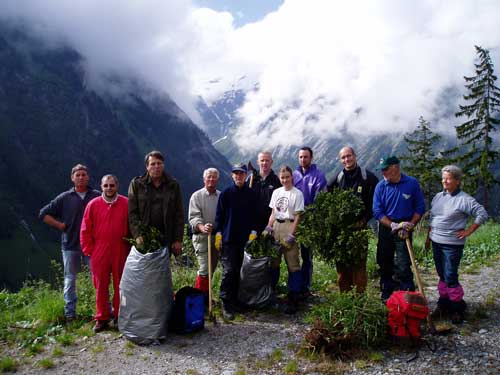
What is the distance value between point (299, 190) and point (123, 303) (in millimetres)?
3389

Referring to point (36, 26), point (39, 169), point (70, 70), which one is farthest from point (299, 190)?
point (36, 26)

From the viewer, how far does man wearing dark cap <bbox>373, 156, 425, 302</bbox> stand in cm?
593

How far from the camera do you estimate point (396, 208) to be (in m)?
5.94

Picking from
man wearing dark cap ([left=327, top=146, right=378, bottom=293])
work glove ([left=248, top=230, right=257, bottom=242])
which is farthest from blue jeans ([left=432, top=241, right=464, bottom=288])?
work glove ([left=248, top=230, right=257, bottom=242])

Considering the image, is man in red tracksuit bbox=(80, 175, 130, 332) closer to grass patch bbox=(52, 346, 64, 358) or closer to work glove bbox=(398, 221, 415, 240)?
grass patch bbox=(52, 346, 64, 358)

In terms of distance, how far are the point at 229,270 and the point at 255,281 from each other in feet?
1.62

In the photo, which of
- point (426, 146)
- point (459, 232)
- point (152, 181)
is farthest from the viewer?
point (426, 146)

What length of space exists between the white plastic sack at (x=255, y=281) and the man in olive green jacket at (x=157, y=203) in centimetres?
123

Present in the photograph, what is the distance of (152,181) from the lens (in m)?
6.09

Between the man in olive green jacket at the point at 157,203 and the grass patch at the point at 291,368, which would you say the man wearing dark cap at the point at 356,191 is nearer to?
the grass patch at the point at 291,368

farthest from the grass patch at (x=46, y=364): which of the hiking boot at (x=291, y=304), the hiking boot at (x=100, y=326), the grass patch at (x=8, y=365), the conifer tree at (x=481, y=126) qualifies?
the conifer tree at (x=481, y=126)

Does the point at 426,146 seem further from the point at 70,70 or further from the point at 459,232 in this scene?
the point at 70,70

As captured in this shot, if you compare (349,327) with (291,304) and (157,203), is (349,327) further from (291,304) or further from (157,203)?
(157,203)

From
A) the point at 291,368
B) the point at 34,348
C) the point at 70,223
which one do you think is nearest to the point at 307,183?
the point at 291,368
